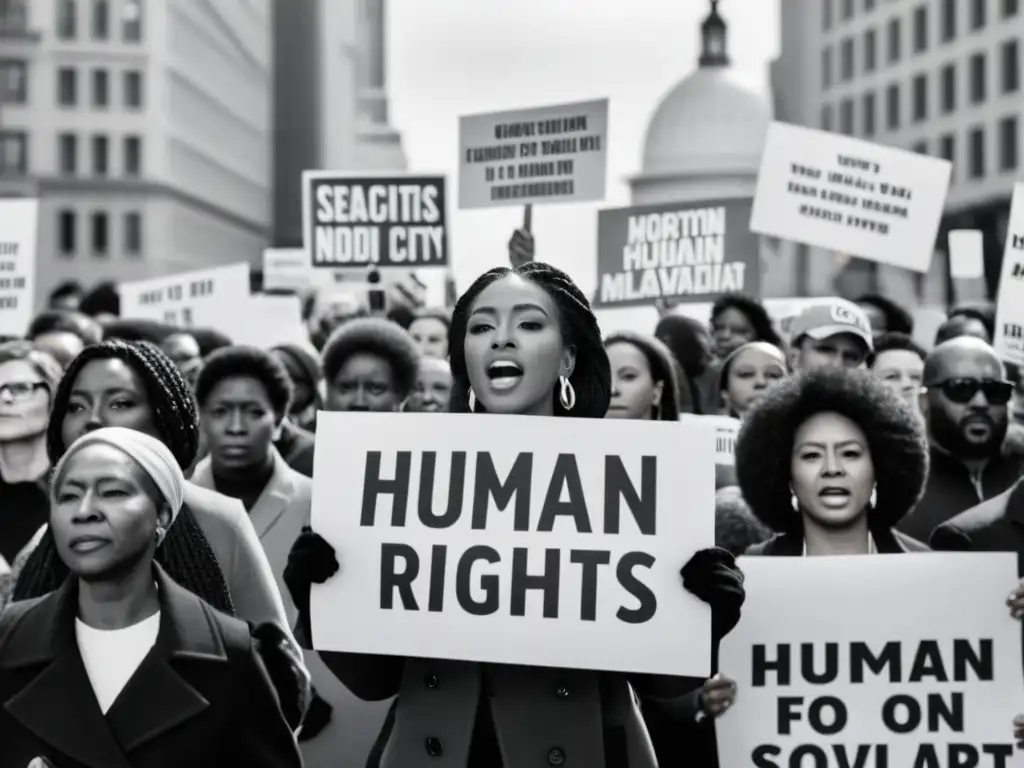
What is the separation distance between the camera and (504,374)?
15.6 ft

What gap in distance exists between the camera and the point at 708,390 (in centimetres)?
1077

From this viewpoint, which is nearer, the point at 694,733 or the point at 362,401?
the point at 694,733

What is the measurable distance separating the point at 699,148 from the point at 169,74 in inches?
860

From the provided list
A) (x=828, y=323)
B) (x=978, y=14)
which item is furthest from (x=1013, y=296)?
(x=978, y=14)

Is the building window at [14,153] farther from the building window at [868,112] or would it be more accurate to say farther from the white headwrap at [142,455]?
the white headwrap at [142,455]

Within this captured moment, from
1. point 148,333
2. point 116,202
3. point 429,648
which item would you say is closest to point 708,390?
point 148,333

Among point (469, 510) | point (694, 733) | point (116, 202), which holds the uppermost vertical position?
point (116, 202)

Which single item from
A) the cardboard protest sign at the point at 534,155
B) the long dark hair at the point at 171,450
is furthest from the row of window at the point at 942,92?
the long dark hair at the point at 171,450

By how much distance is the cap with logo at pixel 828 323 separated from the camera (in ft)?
28.6

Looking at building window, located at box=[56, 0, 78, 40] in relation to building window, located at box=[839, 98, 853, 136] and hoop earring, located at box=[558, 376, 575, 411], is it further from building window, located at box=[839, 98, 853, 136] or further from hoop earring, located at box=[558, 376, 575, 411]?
hoop earring, located at box=[558, 376, 575, 411]

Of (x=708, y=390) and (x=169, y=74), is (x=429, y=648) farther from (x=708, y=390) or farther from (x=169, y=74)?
(x=169, y=74)

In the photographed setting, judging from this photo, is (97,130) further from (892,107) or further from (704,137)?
(892,107)

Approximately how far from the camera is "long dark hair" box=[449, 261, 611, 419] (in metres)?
4.85

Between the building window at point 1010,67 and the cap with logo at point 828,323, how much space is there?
55.5 metres
